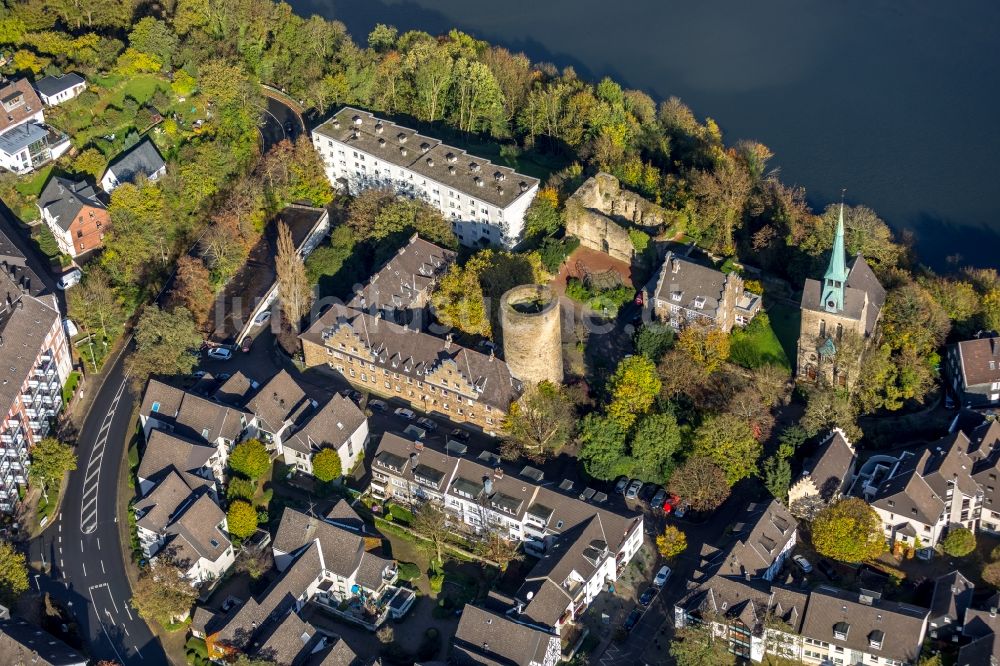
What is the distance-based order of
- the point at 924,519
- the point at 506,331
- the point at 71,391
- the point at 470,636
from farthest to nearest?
the point at 71,391
the point at 506,331
the point at 924,519
the point at 470,636

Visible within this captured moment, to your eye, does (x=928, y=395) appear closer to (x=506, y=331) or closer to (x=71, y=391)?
(x=506, y=331)

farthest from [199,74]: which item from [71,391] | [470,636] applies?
[470,636]

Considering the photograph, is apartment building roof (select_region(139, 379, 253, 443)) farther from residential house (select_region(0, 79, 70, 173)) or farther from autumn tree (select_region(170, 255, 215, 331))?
residential house (select_region(0, 79, 70, 173))

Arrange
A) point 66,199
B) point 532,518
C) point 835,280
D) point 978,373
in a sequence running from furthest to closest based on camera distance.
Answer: point 66,199 < point 978,373 < point 835,280 < point 532,518

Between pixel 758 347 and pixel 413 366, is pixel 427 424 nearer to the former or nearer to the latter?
pixel 413 366

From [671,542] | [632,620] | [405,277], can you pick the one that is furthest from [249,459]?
[671,542]

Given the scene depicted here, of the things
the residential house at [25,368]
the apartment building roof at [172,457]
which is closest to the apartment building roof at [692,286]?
the apartment building roof at [172,457]

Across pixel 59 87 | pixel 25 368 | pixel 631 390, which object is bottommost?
pixel 25 368
